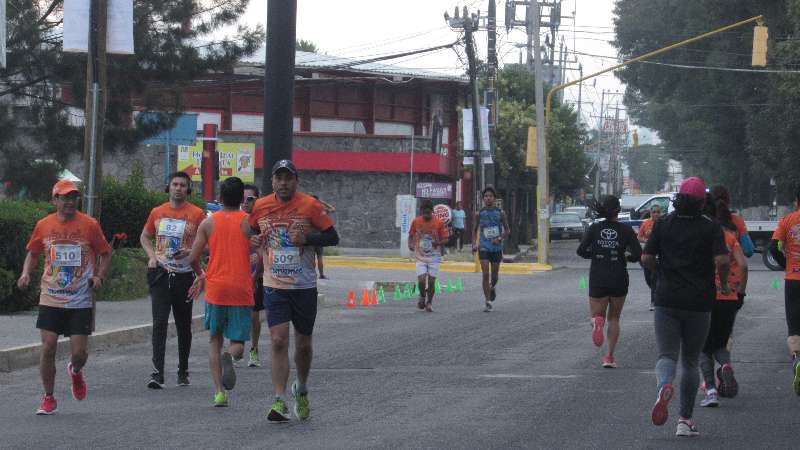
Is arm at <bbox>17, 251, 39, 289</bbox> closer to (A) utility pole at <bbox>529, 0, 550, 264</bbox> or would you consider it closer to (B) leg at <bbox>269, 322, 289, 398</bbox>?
(B) leg at <bbox>269, 322, 289, 398</bbox>

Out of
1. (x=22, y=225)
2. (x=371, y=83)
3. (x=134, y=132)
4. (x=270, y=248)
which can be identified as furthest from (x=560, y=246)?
(x=270, y=248)

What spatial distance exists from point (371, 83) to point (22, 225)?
3720 cm

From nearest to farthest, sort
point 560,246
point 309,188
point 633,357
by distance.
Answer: point 633,357 < point 309,188 < point 560,246

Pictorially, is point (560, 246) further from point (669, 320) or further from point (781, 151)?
point (669, 320)

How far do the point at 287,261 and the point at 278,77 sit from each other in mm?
10064

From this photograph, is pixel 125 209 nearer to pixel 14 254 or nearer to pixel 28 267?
pixel 14 254

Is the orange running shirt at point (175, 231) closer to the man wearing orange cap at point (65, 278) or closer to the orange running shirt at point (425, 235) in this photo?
the man wearing orange cap at point (65, 278)

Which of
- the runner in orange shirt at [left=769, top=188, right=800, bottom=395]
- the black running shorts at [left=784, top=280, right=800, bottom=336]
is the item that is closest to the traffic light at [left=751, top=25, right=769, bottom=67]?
the runner in orange shirt at [left=769, top=188, right=800, bottom=395]

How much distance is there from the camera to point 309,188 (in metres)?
49.1

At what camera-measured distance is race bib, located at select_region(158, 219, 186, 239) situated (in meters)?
11.6

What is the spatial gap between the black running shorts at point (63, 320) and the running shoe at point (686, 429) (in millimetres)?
4592

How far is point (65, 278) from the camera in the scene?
33.3 ft

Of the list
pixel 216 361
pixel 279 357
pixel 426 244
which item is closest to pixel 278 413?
pixel 279 357

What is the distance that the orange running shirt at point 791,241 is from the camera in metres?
11.4
